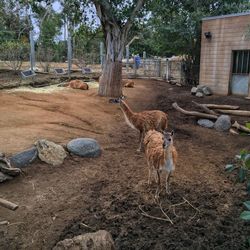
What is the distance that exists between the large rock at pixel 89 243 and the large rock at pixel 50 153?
96.3 inches

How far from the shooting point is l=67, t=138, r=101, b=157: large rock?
20.9 feet

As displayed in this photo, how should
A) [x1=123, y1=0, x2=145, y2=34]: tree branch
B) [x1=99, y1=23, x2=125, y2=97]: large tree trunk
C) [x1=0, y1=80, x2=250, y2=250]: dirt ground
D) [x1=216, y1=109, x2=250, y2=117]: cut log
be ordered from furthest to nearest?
[x1=99, y1=23, x2=125, y2=97]: large tree trunk → [x1=123, y1=0, x2=145, y2=34]: tree branch → [x1=216, y1=109, x2=250, y2=117]: cut log → [x1=0, y1=80, x2=250, y2=250]: dirt ground

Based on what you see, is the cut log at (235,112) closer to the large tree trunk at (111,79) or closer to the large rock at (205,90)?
the large tree trunk at (111,79)

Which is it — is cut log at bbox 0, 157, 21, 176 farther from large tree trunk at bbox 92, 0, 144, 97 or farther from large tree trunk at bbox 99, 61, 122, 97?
large tree trunk at bbox 99, 61, 122, 97

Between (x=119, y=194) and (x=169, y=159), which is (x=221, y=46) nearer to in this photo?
(x=169, y=159)

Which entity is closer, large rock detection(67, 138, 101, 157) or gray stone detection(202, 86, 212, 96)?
large rock detection(67, 138, 101, 157)

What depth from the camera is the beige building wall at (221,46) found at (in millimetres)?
14531

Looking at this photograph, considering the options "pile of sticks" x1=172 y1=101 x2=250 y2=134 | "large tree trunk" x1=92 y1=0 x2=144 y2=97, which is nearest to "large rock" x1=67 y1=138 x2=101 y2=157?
"pile of sticks" x1=172 y1=101 x2=250 y2=134

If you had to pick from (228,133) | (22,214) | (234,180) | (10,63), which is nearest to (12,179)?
(22,214)

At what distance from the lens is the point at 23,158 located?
5.73 m

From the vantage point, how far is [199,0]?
19.1 m

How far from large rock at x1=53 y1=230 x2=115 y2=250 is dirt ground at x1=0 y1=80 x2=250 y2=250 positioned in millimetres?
208

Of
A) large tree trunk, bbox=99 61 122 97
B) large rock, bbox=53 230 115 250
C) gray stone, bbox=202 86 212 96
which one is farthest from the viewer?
gray stone, bbox=202 86 212 96

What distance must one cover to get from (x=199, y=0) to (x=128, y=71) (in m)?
7.12
